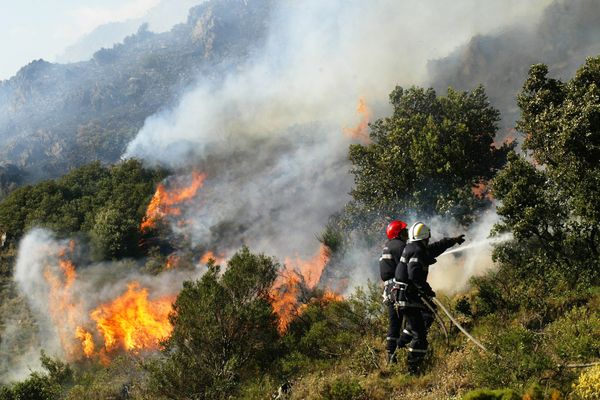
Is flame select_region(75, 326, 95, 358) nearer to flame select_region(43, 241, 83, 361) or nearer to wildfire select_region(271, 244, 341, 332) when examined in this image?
flame select_region(43, 241, 83, 361)

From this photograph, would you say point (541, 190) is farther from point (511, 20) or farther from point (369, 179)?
point (511, 20)

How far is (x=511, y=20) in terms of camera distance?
5156 centimetres

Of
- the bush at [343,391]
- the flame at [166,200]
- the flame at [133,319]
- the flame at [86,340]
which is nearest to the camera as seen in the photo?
the bush at [343,391]

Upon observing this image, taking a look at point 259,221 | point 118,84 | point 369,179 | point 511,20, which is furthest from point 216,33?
point 369,179

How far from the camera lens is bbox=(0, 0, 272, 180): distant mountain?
422 ft

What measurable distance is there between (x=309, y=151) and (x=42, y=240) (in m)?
25.6

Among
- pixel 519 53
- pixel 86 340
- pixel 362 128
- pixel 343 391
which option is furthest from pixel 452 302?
pixel 519 53

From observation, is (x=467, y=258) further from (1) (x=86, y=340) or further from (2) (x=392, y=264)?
(1) (x=86, y=340)

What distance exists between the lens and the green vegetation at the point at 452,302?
25.2 feet

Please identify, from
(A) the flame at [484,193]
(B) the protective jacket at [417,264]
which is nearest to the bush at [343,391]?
(B) the protective jacket at [417,264]

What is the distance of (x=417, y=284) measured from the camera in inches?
331

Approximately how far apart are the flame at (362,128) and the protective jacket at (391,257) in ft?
114

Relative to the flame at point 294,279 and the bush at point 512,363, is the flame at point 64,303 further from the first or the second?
the bush at point 512,363

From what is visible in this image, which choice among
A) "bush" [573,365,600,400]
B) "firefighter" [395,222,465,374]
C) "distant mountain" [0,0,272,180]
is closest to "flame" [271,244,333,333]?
"firefighter" [395,222,465,374]
